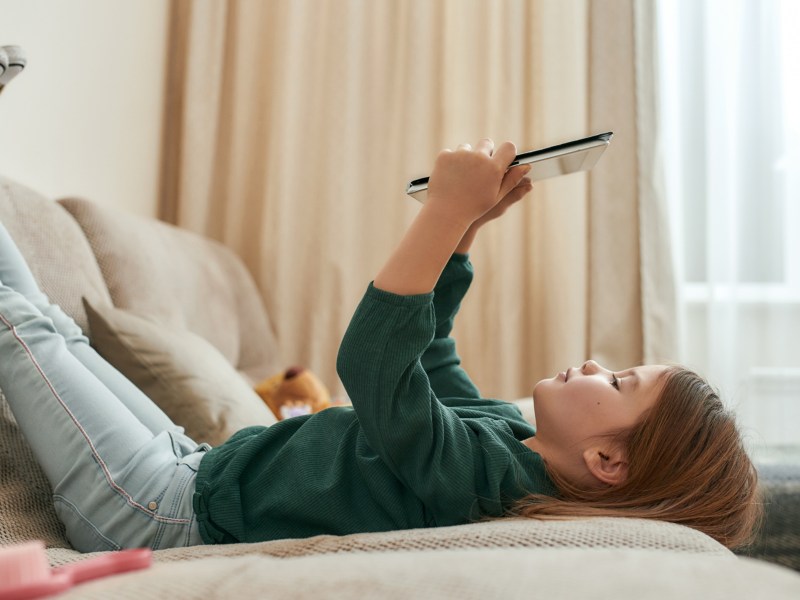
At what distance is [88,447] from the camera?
39.0 inches

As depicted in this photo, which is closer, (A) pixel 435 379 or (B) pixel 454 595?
(B) pixel 454 595

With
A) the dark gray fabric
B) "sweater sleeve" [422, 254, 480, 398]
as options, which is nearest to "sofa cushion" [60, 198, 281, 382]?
"sweater sleeve" [422, 254, 480, 398]

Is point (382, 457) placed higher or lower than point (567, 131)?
lower

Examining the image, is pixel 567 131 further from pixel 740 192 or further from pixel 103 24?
pixel 103 24

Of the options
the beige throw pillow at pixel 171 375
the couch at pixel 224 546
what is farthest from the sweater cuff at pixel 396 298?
the beige throw pillow at pixel 171 375

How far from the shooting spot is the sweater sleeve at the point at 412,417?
2.73 ft

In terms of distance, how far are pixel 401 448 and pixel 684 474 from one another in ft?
1.19

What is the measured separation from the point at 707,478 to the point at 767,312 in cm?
167

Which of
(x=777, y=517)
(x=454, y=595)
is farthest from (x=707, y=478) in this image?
(x=777, y=517)

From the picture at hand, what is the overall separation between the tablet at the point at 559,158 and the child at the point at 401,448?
2 cm

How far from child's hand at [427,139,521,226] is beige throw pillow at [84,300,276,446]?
24.4 inches

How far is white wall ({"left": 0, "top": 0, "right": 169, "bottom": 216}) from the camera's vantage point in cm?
176

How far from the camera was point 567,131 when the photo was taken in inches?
97.7

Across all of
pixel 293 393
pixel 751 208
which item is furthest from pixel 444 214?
pixel 751 208
